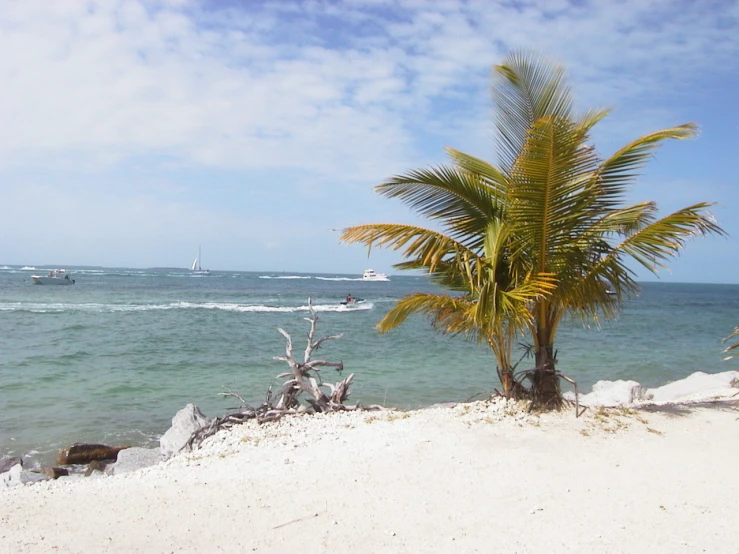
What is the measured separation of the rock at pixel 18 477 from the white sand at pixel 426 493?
5.22 feet

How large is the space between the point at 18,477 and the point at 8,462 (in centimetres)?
125

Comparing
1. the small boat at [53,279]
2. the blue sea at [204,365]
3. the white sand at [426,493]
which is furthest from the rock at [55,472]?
the small boat at [53,279]

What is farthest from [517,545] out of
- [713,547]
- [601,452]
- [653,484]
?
[601,452]

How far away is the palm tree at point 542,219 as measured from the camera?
662 cm

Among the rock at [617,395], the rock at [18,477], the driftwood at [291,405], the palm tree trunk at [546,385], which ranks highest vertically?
the palm tree trunk at [546,385]

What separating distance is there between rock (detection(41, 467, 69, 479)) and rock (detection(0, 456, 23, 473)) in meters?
0.56

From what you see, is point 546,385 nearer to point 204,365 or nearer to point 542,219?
point 542,219

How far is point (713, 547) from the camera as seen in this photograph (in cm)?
410

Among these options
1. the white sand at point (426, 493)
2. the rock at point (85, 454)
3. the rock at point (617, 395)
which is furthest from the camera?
the rock at point (617, 395)

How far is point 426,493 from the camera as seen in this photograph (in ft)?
16.8

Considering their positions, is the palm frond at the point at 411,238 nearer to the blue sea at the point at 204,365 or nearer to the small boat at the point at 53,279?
the blue sea at the point at 204,365

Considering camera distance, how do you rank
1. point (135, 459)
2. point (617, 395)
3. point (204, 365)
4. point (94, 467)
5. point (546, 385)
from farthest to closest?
1. point (204, 365)
2. point (617, 395)
3. point (94, 467)
4. point (135, 459)
5. point (546, 385)

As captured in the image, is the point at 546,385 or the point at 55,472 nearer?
the point at 546,385

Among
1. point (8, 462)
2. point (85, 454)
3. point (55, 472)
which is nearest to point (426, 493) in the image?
point (55, 472)
